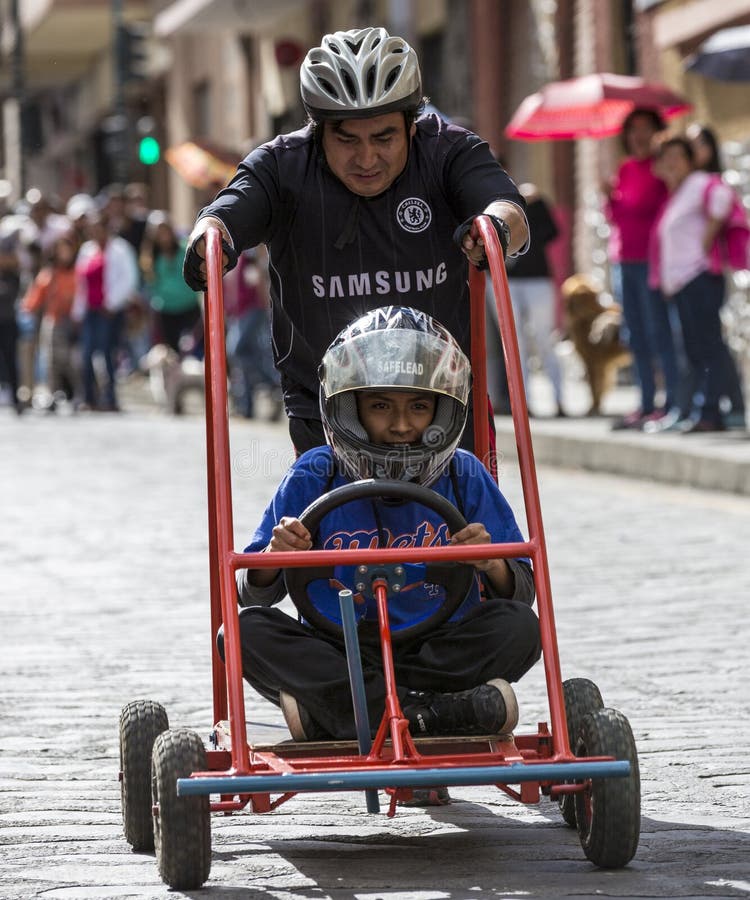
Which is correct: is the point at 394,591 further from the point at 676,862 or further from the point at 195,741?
the point at 676,862

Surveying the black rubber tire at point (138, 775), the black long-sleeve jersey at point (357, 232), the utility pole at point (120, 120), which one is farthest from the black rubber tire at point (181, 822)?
the utility pole at point (120, 120)

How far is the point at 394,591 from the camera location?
4.36m

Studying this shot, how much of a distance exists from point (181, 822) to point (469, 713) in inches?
25.6

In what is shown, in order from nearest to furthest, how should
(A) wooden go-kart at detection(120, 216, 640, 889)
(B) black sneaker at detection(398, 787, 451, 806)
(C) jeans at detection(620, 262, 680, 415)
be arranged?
(A) wooden go-kart at detection(120, 216, 640, 889) → (B) black sneaker at detection(398, 787, 451, 806) → (C) jeans at detection(620, 262, 680, 415)

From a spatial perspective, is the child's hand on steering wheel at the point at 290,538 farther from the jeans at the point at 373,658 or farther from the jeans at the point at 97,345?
the jeans at the point at 97,345

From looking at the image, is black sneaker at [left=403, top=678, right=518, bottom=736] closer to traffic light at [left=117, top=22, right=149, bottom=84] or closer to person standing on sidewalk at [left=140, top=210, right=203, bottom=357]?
person standing on sidewalk at [left=140, top=210, right=203, bottom=357]

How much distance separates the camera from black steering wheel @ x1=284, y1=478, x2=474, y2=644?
430cm

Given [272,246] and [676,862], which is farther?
[272,246]

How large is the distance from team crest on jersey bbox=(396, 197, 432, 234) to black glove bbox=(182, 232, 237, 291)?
483 mm

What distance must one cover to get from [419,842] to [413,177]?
1519mm

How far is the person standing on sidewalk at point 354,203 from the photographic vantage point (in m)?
4.93

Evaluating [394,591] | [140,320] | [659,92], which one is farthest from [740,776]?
[140,320]

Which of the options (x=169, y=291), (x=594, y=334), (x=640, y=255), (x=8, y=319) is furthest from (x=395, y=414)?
(x=8, y=319)

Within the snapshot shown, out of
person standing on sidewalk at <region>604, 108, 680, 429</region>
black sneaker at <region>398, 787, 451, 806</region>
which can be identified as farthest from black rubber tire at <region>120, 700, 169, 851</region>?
person standing on sidewalk at <region>604, 108, 680, 429</region>
